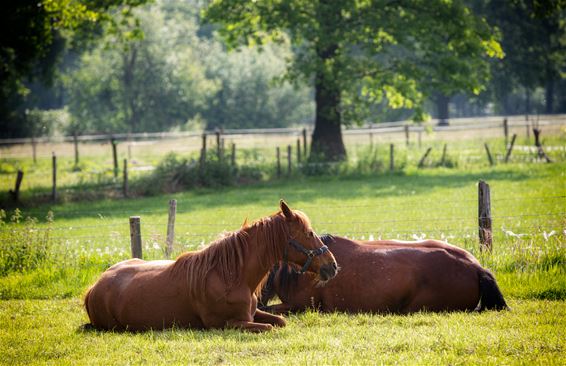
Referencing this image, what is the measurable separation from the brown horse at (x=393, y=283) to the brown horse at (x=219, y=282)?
54cm

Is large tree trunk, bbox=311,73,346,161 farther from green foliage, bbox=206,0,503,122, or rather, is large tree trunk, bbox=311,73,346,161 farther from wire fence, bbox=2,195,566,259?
wire fence, bbox=2,195,566,259

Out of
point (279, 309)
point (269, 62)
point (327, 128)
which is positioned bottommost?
point (279, 309)

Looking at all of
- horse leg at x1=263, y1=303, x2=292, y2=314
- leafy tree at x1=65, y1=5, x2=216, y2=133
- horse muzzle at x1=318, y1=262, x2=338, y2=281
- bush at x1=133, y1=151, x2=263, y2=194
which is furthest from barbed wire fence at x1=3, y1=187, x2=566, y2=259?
leafy tree at x1=65, y1=5, x2=216, y2=133

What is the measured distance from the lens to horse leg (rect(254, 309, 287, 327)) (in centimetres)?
868

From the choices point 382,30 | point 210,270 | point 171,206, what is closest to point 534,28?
point 382,30

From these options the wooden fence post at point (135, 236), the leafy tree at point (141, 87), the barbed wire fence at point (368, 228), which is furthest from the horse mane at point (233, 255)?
the leafy tree at point (141, 87)

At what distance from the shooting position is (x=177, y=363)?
6.98 meters

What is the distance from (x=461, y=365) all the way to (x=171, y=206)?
7159 mm

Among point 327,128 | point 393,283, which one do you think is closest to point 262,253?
point 393,283

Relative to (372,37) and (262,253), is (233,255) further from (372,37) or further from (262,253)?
(372,37)

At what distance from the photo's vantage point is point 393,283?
930 centimetres

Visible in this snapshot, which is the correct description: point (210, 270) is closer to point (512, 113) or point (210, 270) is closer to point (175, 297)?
point (175, 297)

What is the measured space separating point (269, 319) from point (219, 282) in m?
0.79

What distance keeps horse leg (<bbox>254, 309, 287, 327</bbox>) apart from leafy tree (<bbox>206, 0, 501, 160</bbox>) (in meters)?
21.2
